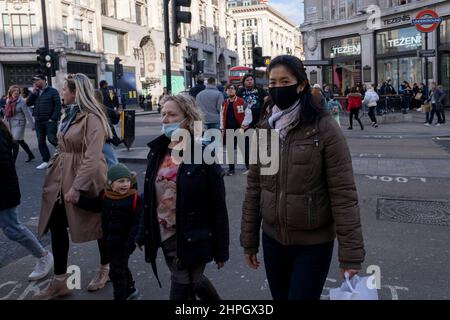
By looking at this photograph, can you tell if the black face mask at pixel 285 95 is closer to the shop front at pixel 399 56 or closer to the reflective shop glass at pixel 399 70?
the shop front at pixel 399 56

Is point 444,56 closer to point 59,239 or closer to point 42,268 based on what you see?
point 42,268

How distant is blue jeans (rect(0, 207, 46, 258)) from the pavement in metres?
0.33

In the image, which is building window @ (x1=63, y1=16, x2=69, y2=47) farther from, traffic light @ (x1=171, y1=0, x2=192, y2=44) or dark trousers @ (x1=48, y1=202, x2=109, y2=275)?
dark trousers @ (x1=48, y1=202, x2=109, y2=275)

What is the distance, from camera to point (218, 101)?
34.1 ft

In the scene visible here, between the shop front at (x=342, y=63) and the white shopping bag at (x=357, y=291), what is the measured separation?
3388 centimetres

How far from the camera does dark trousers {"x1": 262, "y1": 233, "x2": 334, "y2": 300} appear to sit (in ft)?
8.87

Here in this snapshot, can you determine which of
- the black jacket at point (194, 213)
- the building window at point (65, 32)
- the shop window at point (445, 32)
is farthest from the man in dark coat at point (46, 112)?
the building window at point (65, 32)

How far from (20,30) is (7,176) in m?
42.2

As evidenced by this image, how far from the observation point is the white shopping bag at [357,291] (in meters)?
2.29

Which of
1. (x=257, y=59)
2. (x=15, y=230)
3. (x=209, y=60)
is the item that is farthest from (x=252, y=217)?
(x=209, y=60)

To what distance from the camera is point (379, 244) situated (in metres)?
5.45

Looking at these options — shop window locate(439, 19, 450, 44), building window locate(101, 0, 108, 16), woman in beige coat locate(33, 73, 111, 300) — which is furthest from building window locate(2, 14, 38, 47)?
woman in beige coat locate(33, 73, 111, 300)
